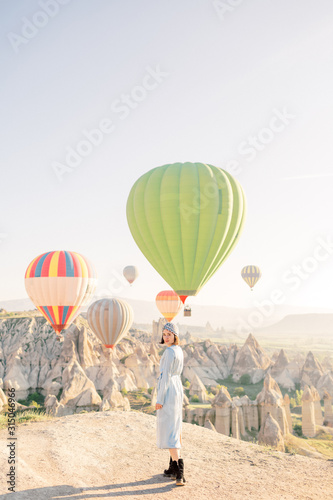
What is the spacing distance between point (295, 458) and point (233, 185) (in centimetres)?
1594

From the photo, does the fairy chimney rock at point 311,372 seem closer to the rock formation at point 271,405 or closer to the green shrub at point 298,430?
the green shrub at point 298,430

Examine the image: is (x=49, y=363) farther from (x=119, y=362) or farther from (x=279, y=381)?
(x=279, y=381)

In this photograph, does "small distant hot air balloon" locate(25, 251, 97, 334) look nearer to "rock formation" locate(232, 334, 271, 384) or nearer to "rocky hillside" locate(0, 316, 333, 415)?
"rocky hillside" locate(0, 316, 333, 415)

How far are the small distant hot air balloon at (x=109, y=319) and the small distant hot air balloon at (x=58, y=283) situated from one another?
40.7ft

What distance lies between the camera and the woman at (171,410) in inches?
292

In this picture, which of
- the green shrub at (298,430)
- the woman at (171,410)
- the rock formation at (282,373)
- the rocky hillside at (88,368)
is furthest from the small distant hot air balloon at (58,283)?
the rock formation at (282,373)

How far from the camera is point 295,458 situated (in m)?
9.48

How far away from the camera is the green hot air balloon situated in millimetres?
21875

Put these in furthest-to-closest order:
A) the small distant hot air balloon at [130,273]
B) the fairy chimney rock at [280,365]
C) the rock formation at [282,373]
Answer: the fairy chimney rock at [280,365] → the rock formation at [282,373] → the small distant hot air balloon at [130,273]

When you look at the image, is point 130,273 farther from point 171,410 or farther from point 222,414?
point 171,410

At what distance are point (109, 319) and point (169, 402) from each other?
39.8 m

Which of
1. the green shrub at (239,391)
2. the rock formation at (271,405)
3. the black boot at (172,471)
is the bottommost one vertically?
the green shrub at (239,391)

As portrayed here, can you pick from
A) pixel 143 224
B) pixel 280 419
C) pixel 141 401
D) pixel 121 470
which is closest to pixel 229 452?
pixel 121 470

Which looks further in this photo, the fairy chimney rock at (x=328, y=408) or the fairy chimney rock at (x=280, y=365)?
the fairy chimney rock at (x=280, y=365)
